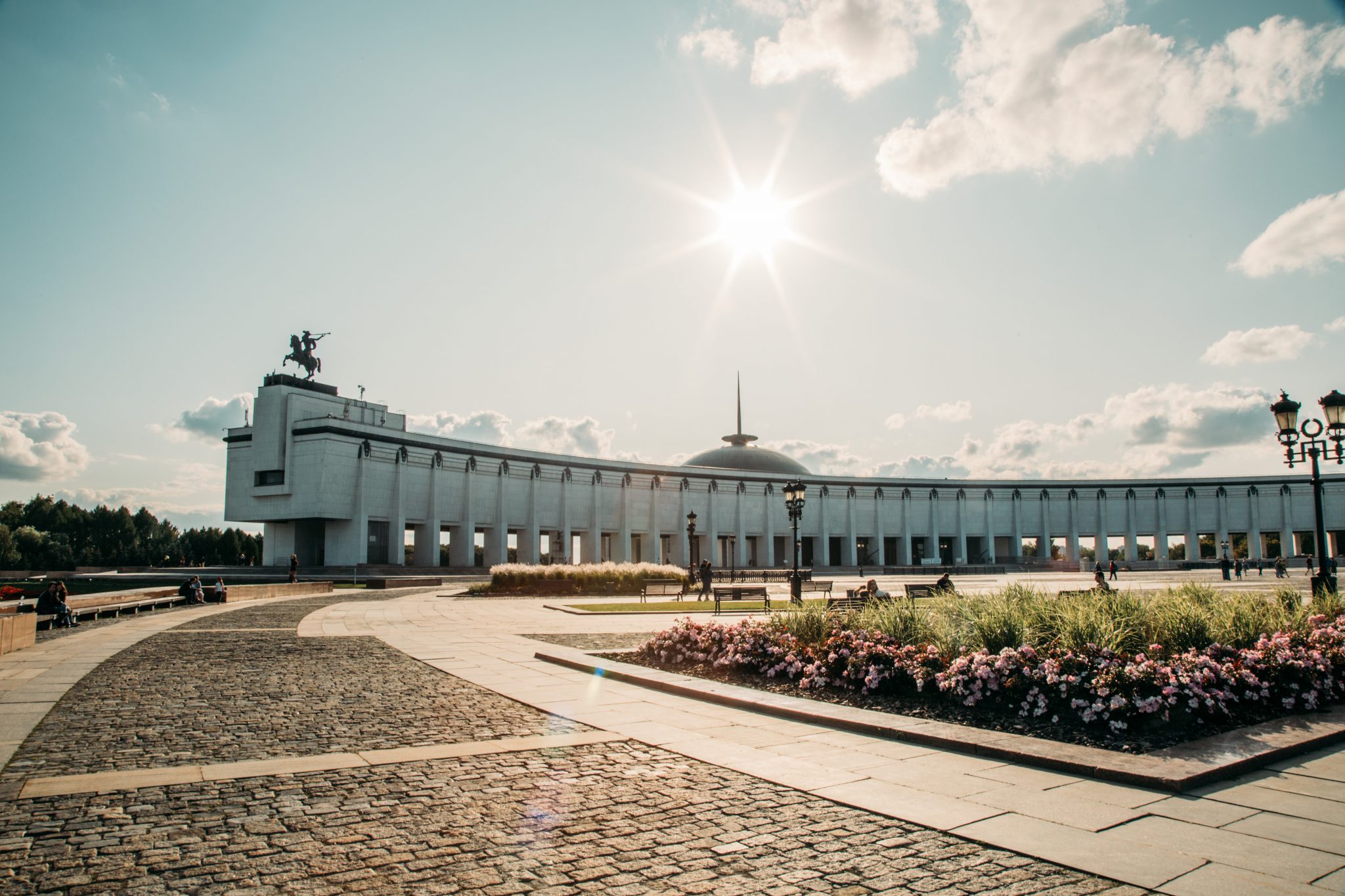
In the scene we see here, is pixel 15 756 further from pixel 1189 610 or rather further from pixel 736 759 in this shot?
pixel 1189 610

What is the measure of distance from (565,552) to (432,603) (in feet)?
175

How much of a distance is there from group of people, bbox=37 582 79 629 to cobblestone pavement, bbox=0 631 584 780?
9596 mm

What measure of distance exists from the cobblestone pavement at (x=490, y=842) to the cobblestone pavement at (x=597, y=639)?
9547 millimetres

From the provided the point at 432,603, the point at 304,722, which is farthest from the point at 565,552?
the point at 304,722

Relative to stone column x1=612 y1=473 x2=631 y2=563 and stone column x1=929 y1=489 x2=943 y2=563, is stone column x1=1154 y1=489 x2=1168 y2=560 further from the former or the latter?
stone column x1=612 y1=473 x2=631 y2=563

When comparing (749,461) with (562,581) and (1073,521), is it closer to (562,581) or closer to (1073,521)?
(1073,521)

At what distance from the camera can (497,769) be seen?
275 inches

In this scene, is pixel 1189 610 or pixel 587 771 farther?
pixel 1189 610

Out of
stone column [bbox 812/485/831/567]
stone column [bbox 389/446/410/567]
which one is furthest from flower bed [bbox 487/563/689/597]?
stone column [bbox 812/485/831/567]

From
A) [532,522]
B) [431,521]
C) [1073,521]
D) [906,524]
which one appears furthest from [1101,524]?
[431,521]

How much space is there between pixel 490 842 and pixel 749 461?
106m

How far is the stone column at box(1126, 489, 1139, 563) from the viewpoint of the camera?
101m

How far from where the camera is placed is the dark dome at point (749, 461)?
358 ft

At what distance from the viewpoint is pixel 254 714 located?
9609 mm
